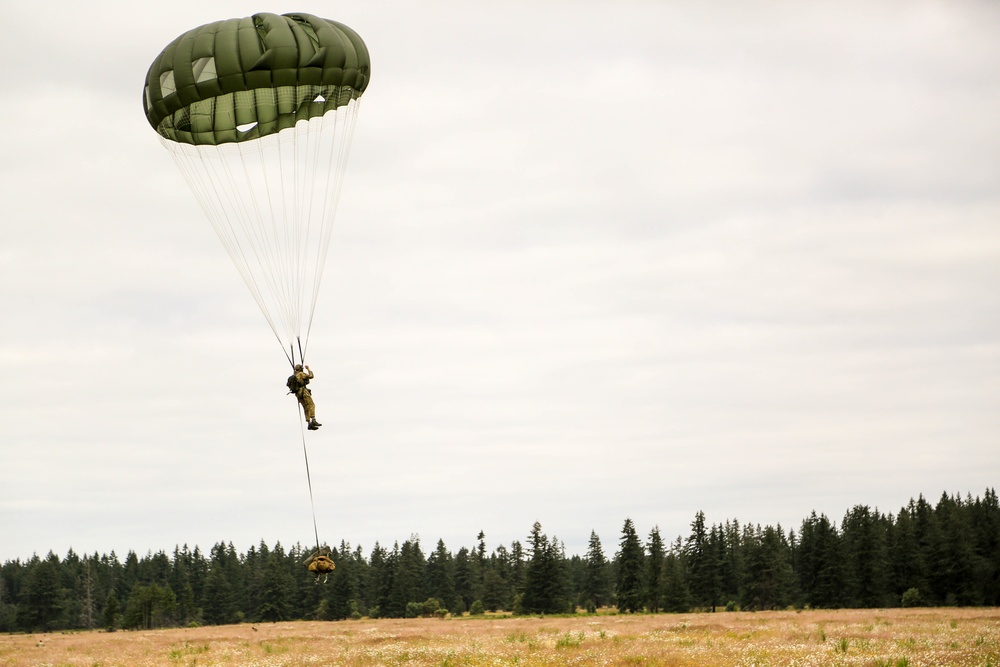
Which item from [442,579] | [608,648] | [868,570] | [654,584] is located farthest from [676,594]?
[608,648]

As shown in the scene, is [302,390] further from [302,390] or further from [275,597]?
[275,597]

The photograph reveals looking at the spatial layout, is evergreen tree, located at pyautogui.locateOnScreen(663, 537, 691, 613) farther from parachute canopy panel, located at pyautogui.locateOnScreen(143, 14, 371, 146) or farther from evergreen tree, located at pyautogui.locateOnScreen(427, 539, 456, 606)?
parachute canopy panel, located at pyautogui.locateOnScreen(143, 14, 371, 146)

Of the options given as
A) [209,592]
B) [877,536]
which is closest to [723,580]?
[877,536]

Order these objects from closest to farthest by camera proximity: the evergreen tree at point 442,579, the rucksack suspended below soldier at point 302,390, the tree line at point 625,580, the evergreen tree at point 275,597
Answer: the rucksack suspended below soldier at point 302,390, the tree line at point 625,580, the evergreen tree at point 275,597, the evergreen tree at point 442,579

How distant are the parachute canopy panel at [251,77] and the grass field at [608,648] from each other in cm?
1786

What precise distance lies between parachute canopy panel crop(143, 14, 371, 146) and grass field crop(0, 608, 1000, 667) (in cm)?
1786

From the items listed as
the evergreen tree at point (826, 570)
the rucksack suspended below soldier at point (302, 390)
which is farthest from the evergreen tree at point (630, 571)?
the rucksack suspended below soldier at point (302, 390)

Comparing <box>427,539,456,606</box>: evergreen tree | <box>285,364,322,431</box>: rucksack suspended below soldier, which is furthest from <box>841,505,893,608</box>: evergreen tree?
<box>285,364,322,431</box>: rucksack suspended below soldier

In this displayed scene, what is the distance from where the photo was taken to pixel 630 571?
306 ft

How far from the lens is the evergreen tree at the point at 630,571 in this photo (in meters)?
91.4

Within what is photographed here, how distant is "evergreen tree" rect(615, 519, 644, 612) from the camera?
91438mm

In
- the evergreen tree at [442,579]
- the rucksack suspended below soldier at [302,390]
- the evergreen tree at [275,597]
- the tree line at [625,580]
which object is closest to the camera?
the rucksack suspended below soldier at [302,390]

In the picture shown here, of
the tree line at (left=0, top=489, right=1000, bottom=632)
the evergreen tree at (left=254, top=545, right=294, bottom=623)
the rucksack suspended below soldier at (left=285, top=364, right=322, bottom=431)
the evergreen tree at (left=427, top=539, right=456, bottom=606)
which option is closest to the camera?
the rucksack suspended below soldier at (left=285, top=364, right=322, bottom=431)

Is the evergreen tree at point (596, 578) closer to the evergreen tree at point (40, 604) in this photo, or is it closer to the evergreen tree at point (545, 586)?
the evergreen tree at point (545, 586)
